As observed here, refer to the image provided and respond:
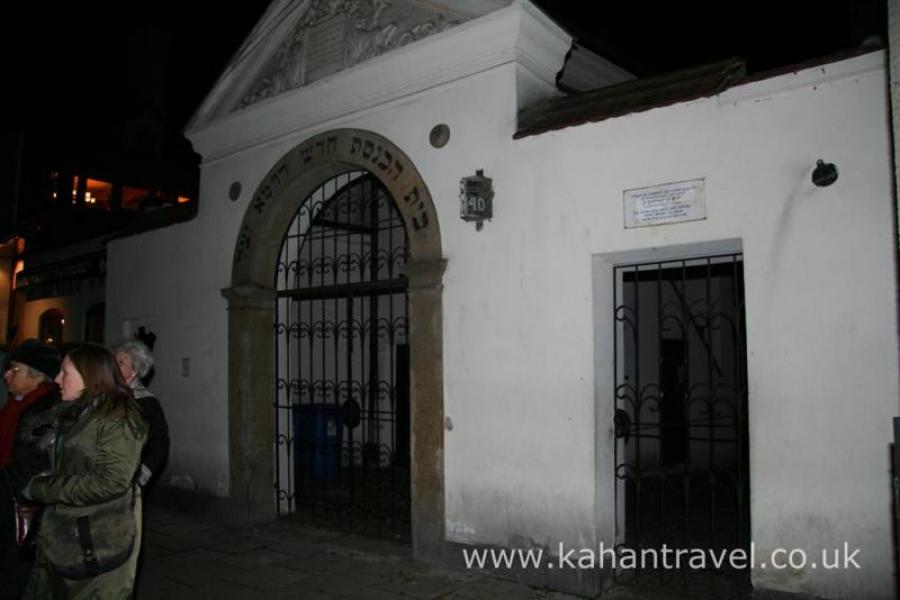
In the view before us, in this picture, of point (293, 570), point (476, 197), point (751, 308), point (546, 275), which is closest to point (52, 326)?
point (293, 570)

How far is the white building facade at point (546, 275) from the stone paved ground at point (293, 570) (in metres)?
0.31

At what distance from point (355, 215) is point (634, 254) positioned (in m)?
6.28

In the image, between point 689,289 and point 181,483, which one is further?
point 689,289

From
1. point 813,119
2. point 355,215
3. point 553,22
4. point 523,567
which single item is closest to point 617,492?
Answer: point 523,567

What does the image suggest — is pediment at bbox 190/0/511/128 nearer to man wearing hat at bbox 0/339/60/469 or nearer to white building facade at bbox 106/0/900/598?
white building facade at bbox 106/0/900/598

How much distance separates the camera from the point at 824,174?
4.08 m

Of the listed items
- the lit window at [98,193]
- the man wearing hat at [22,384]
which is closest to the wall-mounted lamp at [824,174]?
the man wearing hat at [22,384]

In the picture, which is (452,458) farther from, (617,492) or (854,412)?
(854,412)

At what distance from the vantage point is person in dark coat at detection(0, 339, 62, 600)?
3.75 metres

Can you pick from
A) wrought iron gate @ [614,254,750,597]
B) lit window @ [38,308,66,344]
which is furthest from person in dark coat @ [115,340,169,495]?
lit window @ [38,308,66,344]

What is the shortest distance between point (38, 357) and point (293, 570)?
2775mm

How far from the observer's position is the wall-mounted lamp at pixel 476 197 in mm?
5434

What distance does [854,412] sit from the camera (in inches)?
155

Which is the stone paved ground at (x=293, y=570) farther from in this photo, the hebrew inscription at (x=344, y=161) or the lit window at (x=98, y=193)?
the lit window at (x=98, y=193)
